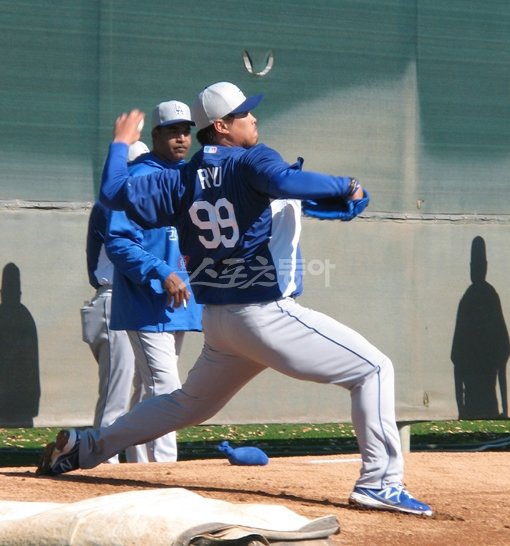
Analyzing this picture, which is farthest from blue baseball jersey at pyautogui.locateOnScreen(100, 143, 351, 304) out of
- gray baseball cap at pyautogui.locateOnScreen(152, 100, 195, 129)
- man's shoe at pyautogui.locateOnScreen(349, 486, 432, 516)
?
gray baseball cap at pyautogui.locateOnScreen(152, 100, 195, 129)

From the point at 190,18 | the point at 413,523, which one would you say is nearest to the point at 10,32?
the point at 190,18

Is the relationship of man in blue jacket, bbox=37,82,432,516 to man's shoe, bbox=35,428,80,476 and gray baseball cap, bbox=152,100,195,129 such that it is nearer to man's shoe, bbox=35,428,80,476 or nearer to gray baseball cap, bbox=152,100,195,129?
man's shoe, bbox=35,428,80,476

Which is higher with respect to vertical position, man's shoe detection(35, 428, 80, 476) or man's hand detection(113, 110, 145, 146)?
man's hand detection(113, 110, 145, 146)

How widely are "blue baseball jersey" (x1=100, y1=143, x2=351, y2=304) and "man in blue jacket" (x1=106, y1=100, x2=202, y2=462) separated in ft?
4.00

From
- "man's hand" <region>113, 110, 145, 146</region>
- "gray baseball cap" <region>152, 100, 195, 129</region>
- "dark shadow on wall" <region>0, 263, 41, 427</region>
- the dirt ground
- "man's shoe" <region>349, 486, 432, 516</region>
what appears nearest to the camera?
the dirt ground

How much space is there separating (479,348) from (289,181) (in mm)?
4323

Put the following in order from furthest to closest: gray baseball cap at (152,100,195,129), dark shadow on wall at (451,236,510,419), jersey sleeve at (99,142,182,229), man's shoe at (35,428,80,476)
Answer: dark shadow on wall at (451,236,510,419), gray baseball cap at (152,100,195,129), man's shoe at (35,428,80,476), jersey sleeve at (99,142,182,229)

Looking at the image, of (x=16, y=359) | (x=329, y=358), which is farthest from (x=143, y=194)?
(x=16, y=359)

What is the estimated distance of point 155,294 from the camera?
7.15m

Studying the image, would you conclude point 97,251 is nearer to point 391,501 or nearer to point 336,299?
point 336,299

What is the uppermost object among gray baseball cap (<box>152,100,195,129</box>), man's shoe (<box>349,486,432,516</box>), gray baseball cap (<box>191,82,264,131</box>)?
gray baseball cap (<box>152,100,195,129</box>)

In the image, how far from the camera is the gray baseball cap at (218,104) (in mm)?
5617

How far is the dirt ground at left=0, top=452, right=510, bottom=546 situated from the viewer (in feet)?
16.6

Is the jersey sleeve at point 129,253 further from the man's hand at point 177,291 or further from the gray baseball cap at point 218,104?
the gray baseball cap at point 218,104
